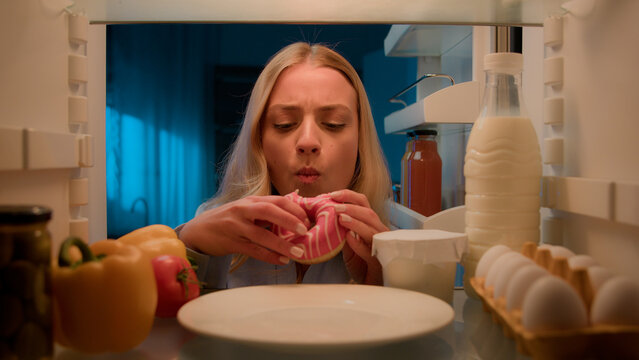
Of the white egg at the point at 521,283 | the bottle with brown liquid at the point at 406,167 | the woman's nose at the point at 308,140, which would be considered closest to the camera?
the white egg at the point at 521,283

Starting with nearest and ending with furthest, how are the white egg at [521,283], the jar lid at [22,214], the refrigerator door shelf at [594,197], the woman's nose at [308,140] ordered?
the jar lid at [22,214] → the white egg at [521,283] → the refrigerator door shelf at [594,197] → the woman's nose at [308,140]

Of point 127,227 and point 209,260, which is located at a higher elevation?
point 209,260

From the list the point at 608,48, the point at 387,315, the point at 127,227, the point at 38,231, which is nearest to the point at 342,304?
the point at 387,315

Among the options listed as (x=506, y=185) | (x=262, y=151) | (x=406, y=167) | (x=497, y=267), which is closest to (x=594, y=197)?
(x=506, y=185)

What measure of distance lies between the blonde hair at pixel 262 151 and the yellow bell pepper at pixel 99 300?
716 mm

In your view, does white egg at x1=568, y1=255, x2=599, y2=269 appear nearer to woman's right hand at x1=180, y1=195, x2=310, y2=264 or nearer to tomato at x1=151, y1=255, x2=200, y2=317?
woman's right hand at x1=180, y1=195, x2=310, y2=264

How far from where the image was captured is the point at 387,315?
2.10 ft

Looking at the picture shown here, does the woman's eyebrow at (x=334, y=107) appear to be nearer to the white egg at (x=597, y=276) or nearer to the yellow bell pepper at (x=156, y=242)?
the yellow bell pepper at (x=156, y=242)

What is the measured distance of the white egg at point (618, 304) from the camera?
0.47 metres

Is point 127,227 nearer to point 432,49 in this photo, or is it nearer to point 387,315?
point 432,49

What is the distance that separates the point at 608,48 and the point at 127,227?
360 centimetres

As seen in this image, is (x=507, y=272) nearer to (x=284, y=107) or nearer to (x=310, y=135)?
(x=310, y=135)

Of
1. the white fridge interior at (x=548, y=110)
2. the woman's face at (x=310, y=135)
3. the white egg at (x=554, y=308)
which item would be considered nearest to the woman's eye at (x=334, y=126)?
the woman's face at (x=310, y=135)

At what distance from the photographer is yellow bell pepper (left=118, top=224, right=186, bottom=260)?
78 centimetres
